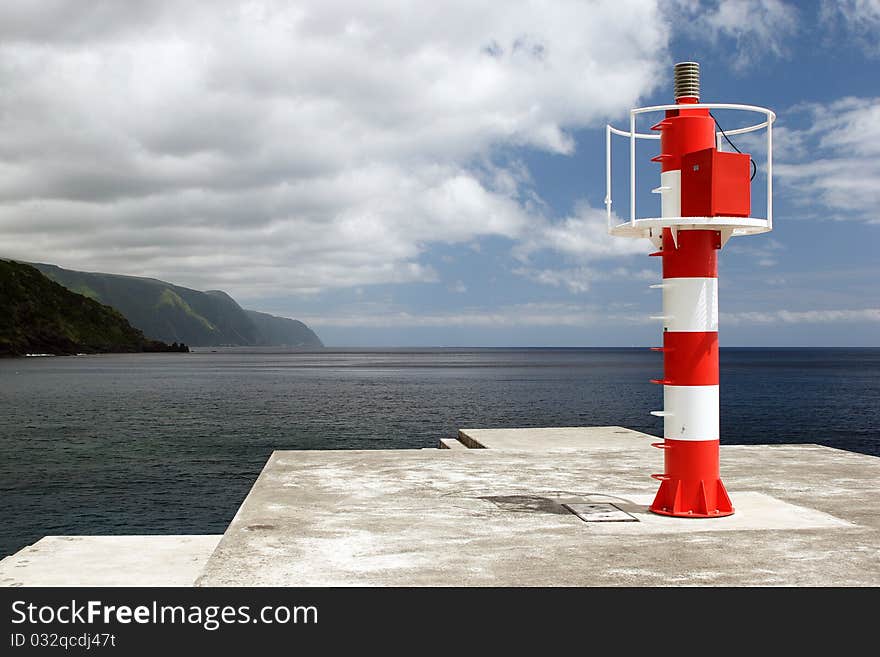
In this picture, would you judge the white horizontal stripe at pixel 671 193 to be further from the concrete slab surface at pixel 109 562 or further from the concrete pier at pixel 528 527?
the concrete slab surface at pixel 109 562

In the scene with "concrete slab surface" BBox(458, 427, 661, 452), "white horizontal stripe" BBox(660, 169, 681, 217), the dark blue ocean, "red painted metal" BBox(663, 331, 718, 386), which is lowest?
the dark blue ocean

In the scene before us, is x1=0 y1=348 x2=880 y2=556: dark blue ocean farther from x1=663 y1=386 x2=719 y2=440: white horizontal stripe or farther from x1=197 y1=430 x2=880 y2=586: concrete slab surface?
x1=663 y1=386 x2=719 y2=440: white horizontal stripe

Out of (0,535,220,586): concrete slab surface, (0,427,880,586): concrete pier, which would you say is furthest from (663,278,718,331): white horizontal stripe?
(0,535,220,586): concrete slab surface

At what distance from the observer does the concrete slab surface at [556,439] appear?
15067mm

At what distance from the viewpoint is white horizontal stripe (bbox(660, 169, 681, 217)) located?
9.29 metres

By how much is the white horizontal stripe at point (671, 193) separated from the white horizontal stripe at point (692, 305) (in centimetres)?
71

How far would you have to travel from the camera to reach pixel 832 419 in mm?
59375

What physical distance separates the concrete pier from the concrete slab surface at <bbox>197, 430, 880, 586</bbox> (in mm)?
21

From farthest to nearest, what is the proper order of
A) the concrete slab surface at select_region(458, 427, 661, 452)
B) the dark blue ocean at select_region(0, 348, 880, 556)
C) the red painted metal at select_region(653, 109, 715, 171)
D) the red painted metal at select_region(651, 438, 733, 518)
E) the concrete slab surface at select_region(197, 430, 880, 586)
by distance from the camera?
the dark blue ocean at select_region(0, 348, 880, 556), the concrete slab surface at select_region(458, 427, 661, 452), the red painted metal at select_region(653, 109, 715, 171), the red painted metal at select_region(651, 438, 733, 518), the concrete slab surface at select_region(197, 430, 880, 586)

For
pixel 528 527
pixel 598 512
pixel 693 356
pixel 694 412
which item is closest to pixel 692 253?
pixel 693 356
